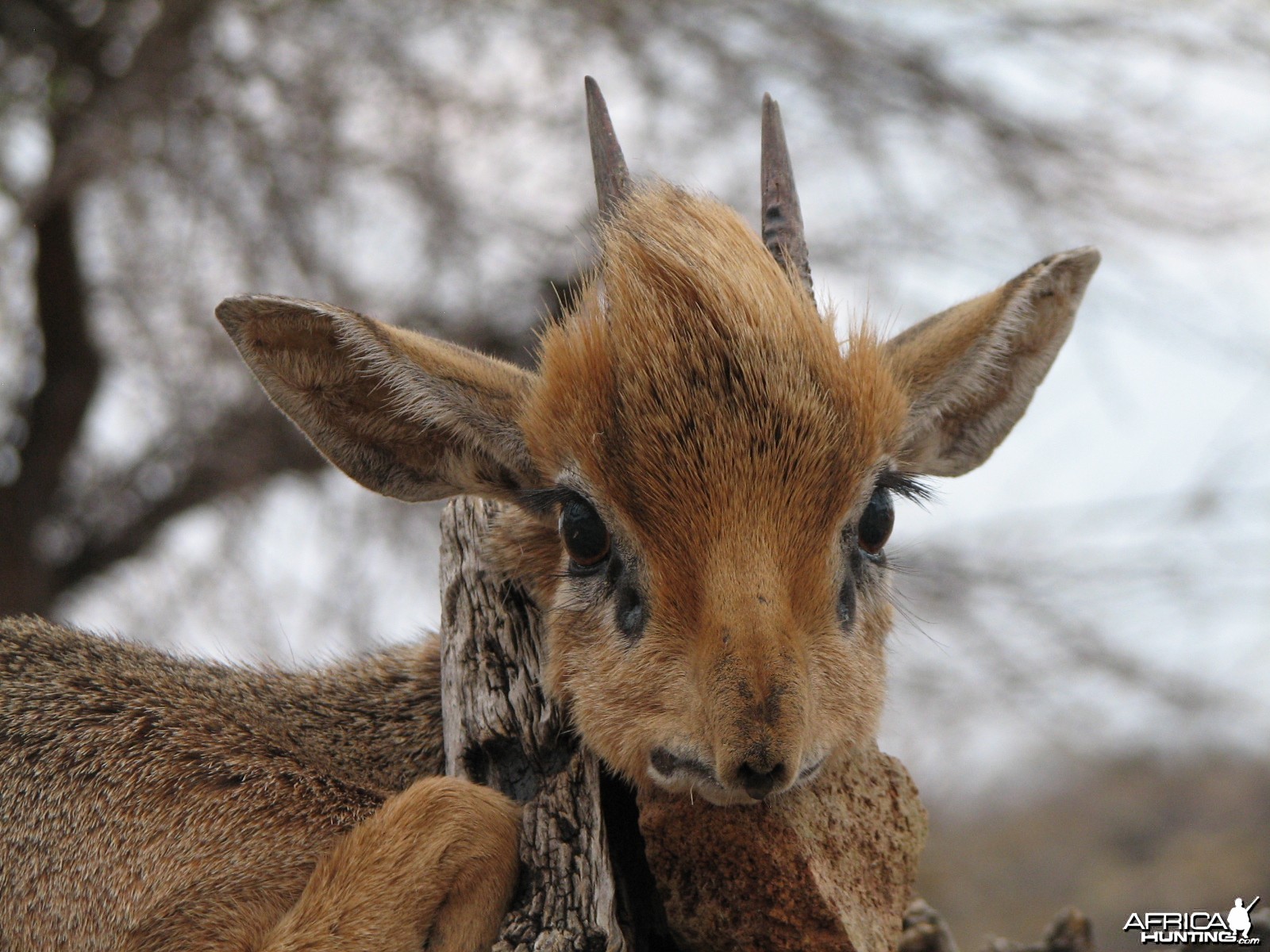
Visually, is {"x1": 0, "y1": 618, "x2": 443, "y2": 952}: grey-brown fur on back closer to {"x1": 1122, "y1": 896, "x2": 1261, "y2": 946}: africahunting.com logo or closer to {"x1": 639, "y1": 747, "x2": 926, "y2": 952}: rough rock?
{"x1": 639, "y1": 747, "x2": 926, "y2": 952}: rough rock

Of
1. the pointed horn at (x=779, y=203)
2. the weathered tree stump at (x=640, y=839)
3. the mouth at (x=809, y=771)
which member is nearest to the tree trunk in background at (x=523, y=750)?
the weathered tree stump at (x=640, y=839)

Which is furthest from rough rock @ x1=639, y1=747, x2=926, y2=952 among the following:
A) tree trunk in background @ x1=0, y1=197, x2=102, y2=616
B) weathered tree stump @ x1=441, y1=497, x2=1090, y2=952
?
tree trunk in background @ x1=0, y1=197, x2=102, y2=616

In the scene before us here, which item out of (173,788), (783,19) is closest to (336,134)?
(783,19)

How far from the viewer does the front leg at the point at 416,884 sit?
148 inches

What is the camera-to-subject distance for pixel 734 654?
3463 millimetres

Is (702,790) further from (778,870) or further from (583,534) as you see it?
(583,534)

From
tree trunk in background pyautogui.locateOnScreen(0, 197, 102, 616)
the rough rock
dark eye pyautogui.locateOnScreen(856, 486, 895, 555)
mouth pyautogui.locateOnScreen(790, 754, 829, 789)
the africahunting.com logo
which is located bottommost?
the rough rock

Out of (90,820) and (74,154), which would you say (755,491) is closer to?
(90,820)

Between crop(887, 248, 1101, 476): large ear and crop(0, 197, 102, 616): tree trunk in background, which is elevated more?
crop(0, 197, 102, 616): tree trunk in background

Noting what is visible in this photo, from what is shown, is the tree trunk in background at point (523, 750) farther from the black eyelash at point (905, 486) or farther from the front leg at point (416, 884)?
the black eyelash at point (905, 486)

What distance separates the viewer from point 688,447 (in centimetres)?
381

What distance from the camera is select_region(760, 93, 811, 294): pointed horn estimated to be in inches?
179

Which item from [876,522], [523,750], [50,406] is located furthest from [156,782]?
[50,406]

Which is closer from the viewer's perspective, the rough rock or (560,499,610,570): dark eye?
the rough rock
